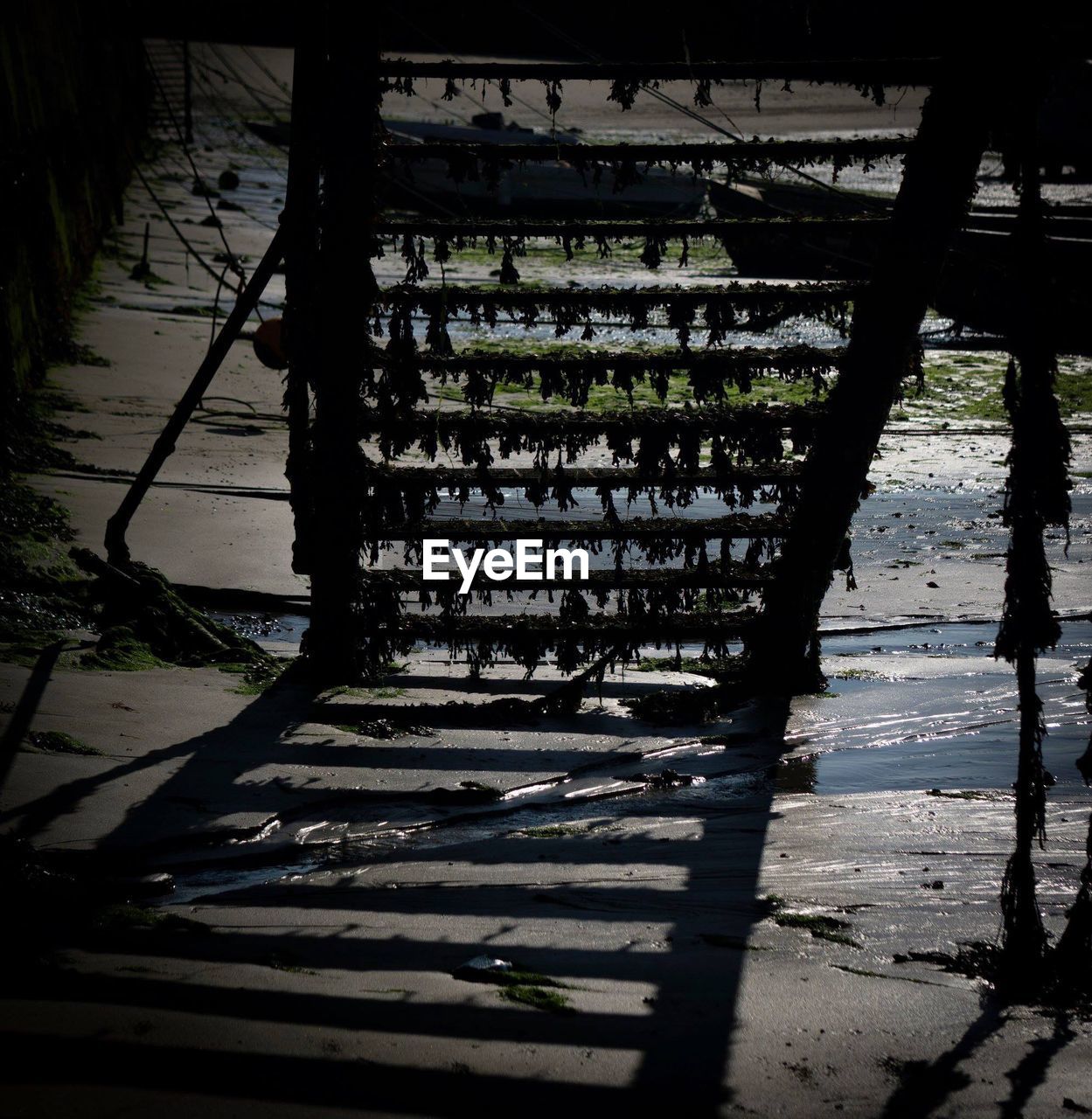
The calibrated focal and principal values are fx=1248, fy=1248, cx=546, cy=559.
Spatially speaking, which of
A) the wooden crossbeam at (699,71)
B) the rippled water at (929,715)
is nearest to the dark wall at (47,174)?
the wooden crossbeam at (699,71)

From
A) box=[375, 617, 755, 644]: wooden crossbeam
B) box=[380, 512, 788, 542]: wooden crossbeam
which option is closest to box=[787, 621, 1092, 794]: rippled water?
box=[375, 617, 755, 644]: wooden crossbeam

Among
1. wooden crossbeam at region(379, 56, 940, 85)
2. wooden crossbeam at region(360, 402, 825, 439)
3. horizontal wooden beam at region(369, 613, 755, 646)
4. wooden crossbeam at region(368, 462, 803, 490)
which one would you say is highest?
wooden crossbeam at region(379, 56, 940, 85)

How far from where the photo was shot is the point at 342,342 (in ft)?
16.0

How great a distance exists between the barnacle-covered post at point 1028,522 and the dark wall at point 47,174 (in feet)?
18.5

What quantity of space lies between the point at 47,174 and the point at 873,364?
7980mm

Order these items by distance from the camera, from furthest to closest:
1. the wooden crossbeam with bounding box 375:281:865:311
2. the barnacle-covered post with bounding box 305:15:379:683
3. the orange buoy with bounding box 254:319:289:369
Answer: the orange buoy with bounding box 254:319:289:369
the wooden crossbeam with bounding box 375:281:865:311
the barnacle-covered post with bounding box 305:15:379:683

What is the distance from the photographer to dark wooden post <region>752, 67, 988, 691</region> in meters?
4.50

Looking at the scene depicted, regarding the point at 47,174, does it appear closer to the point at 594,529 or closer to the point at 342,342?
the point at 342,342

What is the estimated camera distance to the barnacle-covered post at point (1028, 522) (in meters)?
3.21

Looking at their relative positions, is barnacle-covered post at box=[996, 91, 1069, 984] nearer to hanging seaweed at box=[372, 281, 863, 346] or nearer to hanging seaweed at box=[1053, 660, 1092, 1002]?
hanging seaweed at box=[1053, 660, 1092, 1002]

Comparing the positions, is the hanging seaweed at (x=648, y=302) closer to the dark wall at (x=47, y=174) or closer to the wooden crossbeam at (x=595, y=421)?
the wooden crossbeam at (x=595, y=421)

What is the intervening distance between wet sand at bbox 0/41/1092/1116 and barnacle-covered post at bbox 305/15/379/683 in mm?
348

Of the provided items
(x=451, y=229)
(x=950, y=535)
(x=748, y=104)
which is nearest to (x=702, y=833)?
(x=451, y=229)

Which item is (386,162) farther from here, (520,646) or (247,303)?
(520,646)
